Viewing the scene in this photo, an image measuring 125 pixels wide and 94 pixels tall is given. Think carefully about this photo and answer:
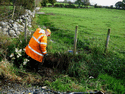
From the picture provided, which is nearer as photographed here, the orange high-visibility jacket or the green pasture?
the orange high-visibility jacket

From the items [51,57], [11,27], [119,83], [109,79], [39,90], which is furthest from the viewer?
[11,27]

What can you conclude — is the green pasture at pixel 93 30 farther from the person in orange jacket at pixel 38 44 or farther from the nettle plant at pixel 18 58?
the nettle plant at pixel 18 58

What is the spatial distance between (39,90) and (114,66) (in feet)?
11.1

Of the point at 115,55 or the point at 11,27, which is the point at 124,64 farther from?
the point at 11,27

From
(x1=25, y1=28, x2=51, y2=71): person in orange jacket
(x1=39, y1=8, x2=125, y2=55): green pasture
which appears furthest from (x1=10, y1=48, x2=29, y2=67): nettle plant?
(x1=39, y1=8, x2=125, y2=55): green pasture

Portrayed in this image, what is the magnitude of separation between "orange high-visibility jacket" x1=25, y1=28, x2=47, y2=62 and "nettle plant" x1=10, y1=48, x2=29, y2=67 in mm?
647

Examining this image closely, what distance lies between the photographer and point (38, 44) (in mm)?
4914

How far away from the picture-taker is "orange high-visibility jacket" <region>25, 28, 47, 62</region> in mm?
4773

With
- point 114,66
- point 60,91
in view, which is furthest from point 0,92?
point 114,66

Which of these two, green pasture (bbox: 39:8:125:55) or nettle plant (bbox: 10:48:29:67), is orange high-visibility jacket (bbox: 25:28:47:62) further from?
green pasture (bbox: 39:8:125:55)

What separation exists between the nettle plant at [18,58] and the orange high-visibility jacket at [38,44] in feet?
2.12

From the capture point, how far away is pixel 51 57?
586 centimetres

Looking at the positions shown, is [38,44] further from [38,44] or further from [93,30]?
[93,30]

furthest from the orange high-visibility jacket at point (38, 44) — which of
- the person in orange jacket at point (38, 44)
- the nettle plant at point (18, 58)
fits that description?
the nettle plant at point (18, 58)
